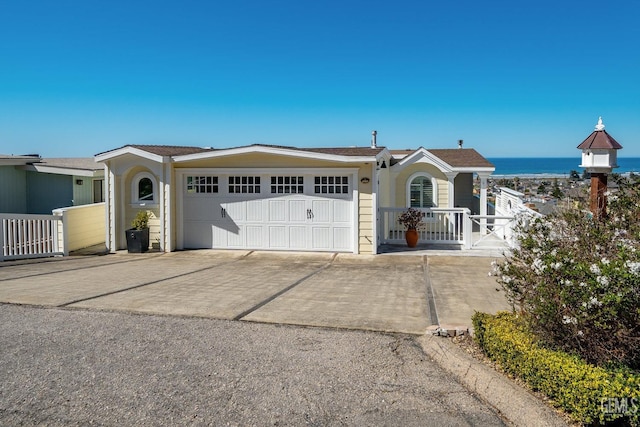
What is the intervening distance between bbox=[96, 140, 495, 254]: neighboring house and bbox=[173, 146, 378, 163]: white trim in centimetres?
2

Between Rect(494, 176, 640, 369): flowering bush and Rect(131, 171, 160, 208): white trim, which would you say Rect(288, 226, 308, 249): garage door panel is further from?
Rect(494, 176, 640, 369): flowering bush

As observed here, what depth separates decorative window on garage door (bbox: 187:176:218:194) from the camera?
1198 centimetres

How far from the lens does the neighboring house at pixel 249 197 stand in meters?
11.2

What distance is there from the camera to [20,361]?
4.29 m

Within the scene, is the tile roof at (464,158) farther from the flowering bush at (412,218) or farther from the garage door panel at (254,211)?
the garage door panel at (254,211)

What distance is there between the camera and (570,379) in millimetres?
3359

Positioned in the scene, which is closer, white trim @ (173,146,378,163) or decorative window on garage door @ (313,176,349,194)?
white trim @ (173,146,378,163)

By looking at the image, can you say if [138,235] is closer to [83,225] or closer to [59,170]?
[83,225]

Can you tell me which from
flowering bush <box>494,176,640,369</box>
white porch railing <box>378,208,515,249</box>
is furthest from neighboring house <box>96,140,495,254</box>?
flowering bush <box>494,176,640,369</box>

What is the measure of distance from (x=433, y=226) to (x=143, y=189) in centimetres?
836

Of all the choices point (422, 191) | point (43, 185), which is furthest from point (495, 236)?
point (43, 185)

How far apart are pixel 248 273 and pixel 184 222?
4051 millimetres

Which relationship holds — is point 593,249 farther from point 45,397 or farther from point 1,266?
point 1,266

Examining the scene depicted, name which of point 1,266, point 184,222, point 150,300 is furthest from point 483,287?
point 1,266
